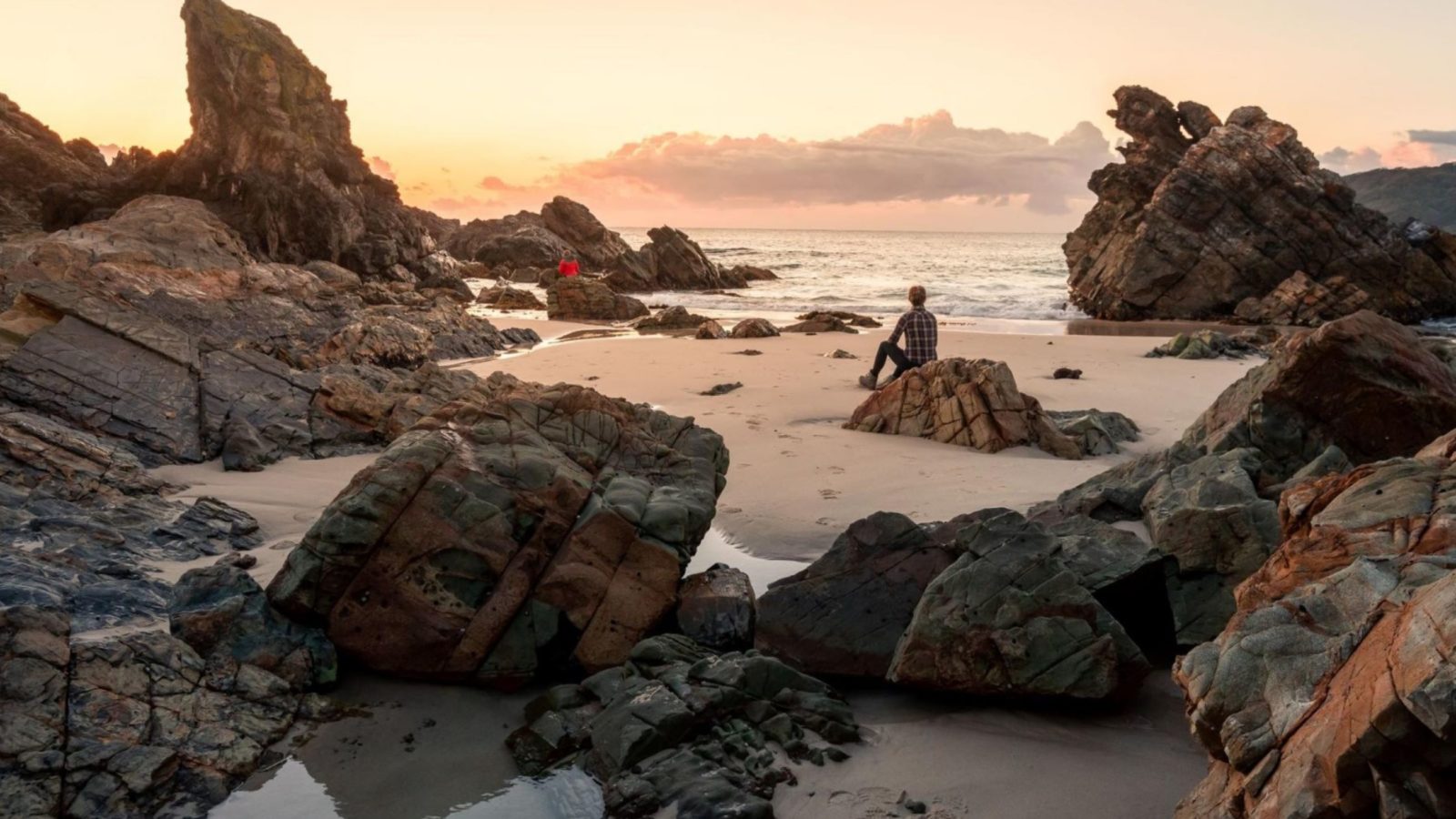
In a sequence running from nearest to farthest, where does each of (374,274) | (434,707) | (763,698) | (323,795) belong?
1. (323,795)
2. (763,698)
3. (434,707)
4. (374,274)

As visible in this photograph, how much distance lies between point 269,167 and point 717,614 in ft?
139

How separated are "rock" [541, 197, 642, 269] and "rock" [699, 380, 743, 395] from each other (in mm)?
47602

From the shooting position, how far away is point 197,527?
6.88m

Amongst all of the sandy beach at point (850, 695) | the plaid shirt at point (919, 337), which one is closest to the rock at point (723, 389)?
the sandy beach at point (850, 695)

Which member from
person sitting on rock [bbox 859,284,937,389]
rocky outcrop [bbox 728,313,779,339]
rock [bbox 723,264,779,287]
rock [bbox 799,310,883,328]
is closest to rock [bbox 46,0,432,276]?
rock [bbox 723,264,779,287]

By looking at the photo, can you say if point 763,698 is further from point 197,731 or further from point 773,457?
point 773,457

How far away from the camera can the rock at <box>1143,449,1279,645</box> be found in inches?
203

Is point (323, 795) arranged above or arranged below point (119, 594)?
below

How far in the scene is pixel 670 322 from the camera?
26.1 meters

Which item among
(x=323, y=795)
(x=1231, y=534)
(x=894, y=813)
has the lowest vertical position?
(x=323, y=795)

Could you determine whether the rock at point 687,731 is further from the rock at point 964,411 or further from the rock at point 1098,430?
the rock at point 1098,430

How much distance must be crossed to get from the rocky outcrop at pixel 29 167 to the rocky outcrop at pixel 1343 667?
46279mm

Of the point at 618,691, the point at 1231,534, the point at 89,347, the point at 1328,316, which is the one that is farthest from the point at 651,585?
the point at 1328,316

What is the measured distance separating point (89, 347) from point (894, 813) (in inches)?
364
